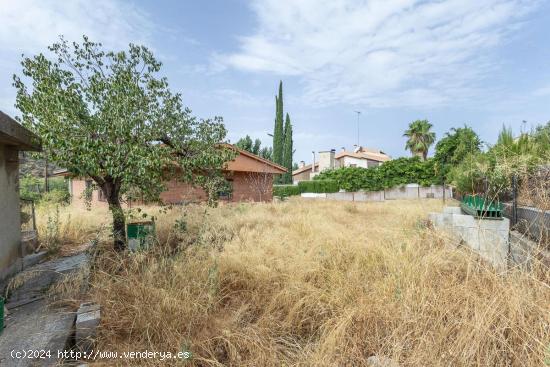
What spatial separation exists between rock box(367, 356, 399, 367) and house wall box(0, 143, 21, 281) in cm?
517

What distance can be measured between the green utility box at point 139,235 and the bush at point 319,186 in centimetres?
2212

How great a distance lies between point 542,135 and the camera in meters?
5.75

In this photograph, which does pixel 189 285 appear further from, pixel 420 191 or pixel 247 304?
pixel 420 191

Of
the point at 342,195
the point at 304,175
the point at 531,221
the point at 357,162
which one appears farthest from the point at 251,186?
the point at 304,175

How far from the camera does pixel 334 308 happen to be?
3.27 meters

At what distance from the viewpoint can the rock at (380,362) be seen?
2.25 meters

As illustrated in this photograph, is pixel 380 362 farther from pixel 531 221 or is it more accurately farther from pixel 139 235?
pixel 139 235

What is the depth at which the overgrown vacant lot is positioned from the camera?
2299 mm

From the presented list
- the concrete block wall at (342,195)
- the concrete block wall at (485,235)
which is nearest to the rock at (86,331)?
the concrete block wall at (485,235)

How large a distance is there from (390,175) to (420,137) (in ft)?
53.5

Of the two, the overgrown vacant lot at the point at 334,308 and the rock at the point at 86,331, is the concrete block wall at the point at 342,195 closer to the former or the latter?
the overgrown vacant lot at the point at 334,308

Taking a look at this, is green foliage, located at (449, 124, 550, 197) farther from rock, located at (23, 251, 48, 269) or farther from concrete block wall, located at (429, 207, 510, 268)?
rock, located at (23, 251, 48, 269)

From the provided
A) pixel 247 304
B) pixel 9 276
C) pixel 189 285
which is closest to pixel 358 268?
pixel 247 304

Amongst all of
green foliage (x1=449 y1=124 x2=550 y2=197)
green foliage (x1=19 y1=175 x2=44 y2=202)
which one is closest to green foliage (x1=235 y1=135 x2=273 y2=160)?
green foliage (x1=19 y1=175 x2=44 y2=202)
